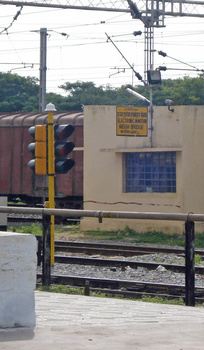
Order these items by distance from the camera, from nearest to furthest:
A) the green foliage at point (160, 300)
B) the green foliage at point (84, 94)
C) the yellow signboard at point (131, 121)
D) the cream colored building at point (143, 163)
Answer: the green foliage at point (160, 300) < the cream colored building at point (143, 163) < the yellow signboard at point (131, 121) < the green foliage at point (84, 94)

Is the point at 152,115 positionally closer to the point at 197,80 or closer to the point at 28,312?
the point at 28,312

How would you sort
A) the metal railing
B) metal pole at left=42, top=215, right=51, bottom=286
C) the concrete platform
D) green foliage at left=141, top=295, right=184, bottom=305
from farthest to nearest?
green foliage at left=141, top=295, right=184, bottom=305 < metal pole at left=42, top=215, right=51, bottom=286 < the metal railing < the concrete platform

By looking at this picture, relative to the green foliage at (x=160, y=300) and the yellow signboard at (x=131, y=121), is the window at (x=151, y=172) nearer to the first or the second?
the yellow signboard at (x=131, y=121)

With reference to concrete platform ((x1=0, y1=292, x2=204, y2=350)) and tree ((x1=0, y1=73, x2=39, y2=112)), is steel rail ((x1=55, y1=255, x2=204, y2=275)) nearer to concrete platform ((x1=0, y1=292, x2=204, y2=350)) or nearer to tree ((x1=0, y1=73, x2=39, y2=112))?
concrete platform ((x1=0, y1=292, x2=204, y2=350))

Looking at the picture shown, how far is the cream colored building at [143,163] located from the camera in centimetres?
1833

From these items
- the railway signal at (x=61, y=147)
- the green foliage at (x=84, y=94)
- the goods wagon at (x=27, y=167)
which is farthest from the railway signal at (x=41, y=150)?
the green foliage at (x=84, y=94)

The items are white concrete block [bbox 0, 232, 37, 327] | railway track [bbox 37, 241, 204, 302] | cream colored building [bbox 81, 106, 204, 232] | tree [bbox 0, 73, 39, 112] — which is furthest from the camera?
tree [bbox 0, 73, 39, 112]

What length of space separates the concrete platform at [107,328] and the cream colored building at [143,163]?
11.6m

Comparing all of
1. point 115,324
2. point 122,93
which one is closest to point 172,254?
point 115,324

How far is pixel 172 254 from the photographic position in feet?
44.7

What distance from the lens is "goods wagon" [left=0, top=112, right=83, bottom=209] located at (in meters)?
20.9

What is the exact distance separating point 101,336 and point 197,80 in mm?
54901

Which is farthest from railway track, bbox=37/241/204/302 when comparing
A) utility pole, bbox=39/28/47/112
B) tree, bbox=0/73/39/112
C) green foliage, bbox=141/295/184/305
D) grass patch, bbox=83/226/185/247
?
tree, bbox=0/73/39/112

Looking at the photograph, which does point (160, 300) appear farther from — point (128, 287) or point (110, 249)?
point (110, 249)
